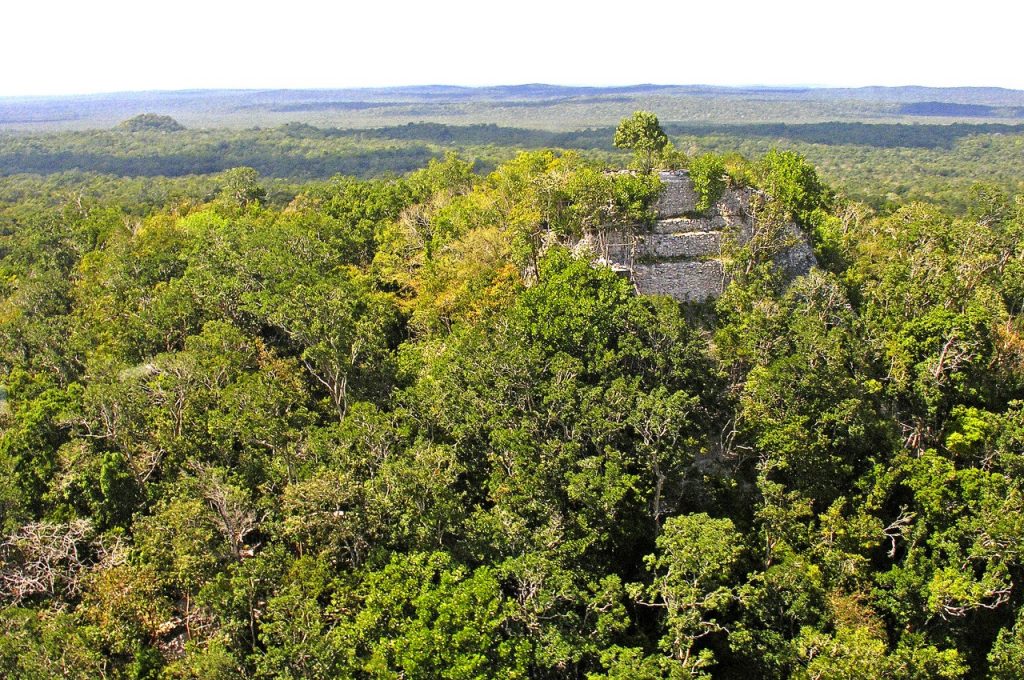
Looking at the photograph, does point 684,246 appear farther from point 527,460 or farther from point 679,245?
point 527,460

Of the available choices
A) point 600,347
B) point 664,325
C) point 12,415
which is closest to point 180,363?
point 12,415

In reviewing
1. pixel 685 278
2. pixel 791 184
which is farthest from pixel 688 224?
pixel 791 184

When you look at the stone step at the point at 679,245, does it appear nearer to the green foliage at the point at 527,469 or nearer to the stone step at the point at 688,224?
the stone step at the point at 688,224

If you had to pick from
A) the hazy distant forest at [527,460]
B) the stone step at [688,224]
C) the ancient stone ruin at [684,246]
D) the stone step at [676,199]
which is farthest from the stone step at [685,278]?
the stone step at [676,199]

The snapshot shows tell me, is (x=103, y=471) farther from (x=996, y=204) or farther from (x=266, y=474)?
(x=996, y=204)

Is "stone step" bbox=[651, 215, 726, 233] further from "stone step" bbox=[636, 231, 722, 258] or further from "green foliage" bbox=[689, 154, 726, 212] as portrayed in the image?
"green foliage" bbox=[689, 154, 726, 212]

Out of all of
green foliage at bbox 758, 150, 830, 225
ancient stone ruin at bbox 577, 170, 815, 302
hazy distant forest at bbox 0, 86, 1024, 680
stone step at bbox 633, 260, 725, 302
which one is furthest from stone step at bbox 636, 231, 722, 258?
green foliage at bbox 758, 150, 830, 225
